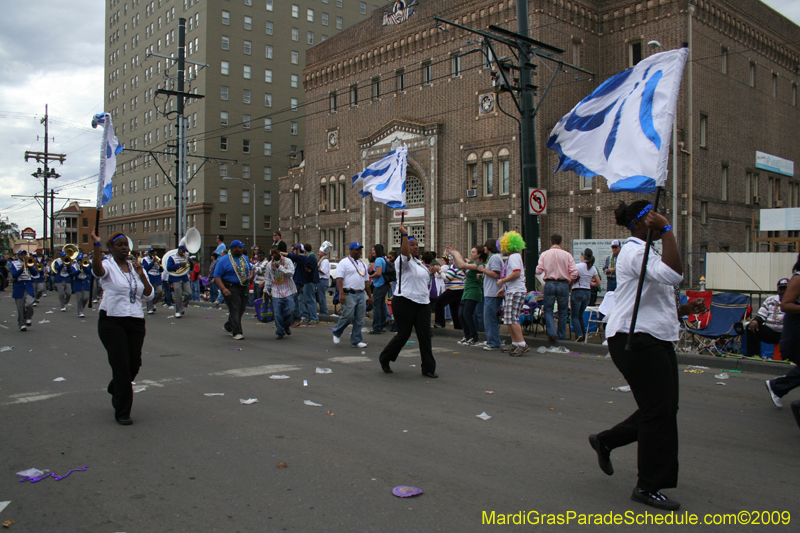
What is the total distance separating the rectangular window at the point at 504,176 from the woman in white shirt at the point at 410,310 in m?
25.3

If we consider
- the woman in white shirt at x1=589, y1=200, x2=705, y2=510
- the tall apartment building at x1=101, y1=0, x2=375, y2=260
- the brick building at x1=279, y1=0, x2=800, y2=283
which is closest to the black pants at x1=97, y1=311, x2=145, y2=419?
the woman in white shirt at x1=589, y1=200, x2=705, y2=510

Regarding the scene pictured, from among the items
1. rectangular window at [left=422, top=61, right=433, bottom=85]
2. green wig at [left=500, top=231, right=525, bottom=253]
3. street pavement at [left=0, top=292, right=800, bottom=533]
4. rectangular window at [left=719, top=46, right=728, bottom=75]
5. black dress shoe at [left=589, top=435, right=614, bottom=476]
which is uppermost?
rectangular window at [left=422, top=61, right=433, bottom=85]

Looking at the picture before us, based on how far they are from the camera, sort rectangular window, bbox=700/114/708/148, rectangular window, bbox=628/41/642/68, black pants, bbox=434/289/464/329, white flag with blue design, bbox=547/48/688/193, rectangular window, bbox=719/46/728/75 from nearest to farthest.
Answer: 1. white flag with blue design, bbox=547/48/688/193
2. black pants, bbox=434/289/464/329
3. rectangular window, bbox=700/114/708/148
4. rectangular window, bbox=628/41/642/68
5. rectangular window, bbox=719/46/728/75

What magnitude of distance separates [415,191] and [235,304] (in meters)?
26.7

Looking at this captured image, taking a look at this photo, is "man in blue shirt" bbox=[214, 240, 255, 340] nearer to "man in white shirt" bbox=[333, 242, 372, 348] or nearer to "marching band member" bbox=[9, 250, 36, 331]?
"man in white shirt" bbox=[333, 242, 372, 348]

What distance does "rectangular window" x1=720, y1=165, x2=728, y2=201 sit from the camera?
106 ft

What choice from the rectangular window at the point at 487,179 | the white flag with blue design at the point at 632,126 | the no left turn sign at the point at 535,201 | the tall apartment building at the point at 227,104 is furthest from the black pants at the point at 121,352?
the tall apartment building at the point at 227,104

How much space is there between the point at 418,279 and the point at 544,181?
978 inches

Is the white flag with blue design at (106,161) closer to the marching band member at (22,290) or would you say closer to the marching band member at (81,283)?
the marching band member at (22,290)

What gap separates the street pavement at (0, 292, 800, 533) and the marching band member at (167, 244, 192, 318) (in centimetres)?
753

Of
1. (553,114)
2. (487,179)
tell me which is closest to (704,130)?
(553,114)

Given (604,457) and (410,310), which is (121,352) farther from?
(604,457)

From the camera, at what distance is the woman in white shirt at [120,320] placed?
5.91 meters

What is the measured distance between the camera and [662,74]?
4609mm
